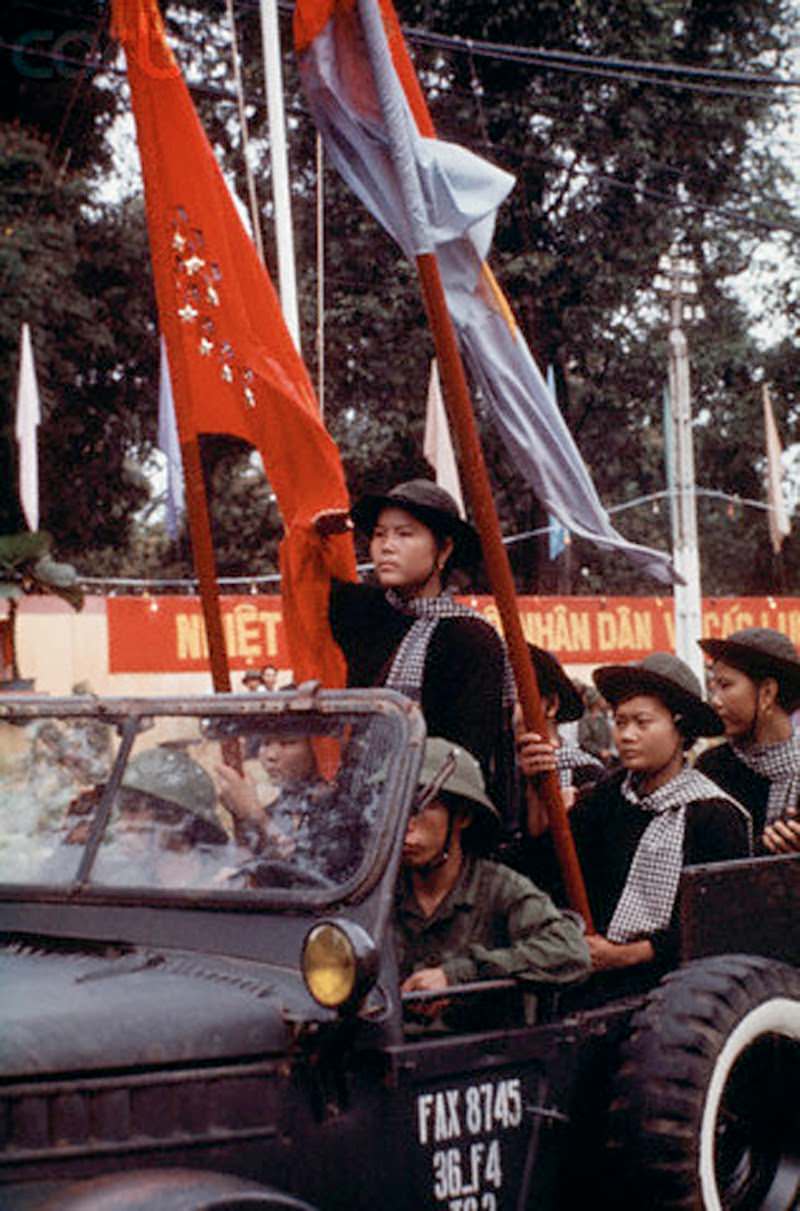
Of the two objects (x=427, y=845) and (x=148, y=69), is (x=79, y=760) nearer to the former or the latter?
(x=427, y=845)

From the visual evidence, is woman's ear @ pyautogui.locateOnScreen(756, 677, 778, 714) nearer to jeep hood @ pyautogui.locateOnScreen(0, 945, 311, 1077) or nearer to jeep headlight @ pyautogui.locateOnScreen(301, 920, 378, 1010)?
jeep hood @ pyautogui.locateOnScreen(0, 945, 311, 1077)

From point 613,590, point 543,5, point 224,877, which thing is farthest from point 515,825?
point 613,590

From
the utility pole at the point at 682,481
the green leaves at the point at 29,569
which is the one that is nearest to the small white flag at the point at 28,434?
the green leaves at the point at 29,569

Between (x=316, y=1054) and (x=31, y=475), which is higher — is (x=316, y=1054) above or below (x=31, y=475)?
below

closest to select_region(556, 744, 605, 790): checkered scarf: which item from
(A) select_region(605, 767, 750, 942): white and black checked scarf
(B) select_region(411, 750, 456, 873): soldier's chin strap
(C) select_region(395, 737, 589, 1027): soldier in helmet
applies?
(A) select_region(605, 767, 750, 942): white and black checked scarf

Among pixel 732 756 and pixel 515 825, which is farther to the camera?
pixel 732 756

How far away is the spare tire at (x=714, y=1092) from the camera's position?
392 cm

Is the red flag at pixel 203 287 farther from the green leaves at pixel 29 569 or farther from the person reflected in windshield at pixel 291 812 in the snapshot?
the green leaves at pixel 29 569

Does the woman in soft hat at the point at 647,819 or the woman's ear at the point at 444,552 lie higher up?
the woman's ear at the point at 444,552

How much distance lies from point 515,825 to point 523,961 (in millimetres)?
895

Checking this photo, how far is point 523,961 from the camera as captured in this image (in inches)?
153

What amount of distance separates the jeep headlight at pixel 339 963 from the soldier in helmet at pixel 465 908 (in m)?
0.65

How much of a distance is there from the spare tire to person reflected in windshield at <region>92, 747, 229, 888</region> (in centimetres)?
110

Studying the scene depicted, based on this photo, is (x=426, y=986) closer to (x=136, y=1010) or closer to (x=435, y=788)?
(x=435, y=788)
